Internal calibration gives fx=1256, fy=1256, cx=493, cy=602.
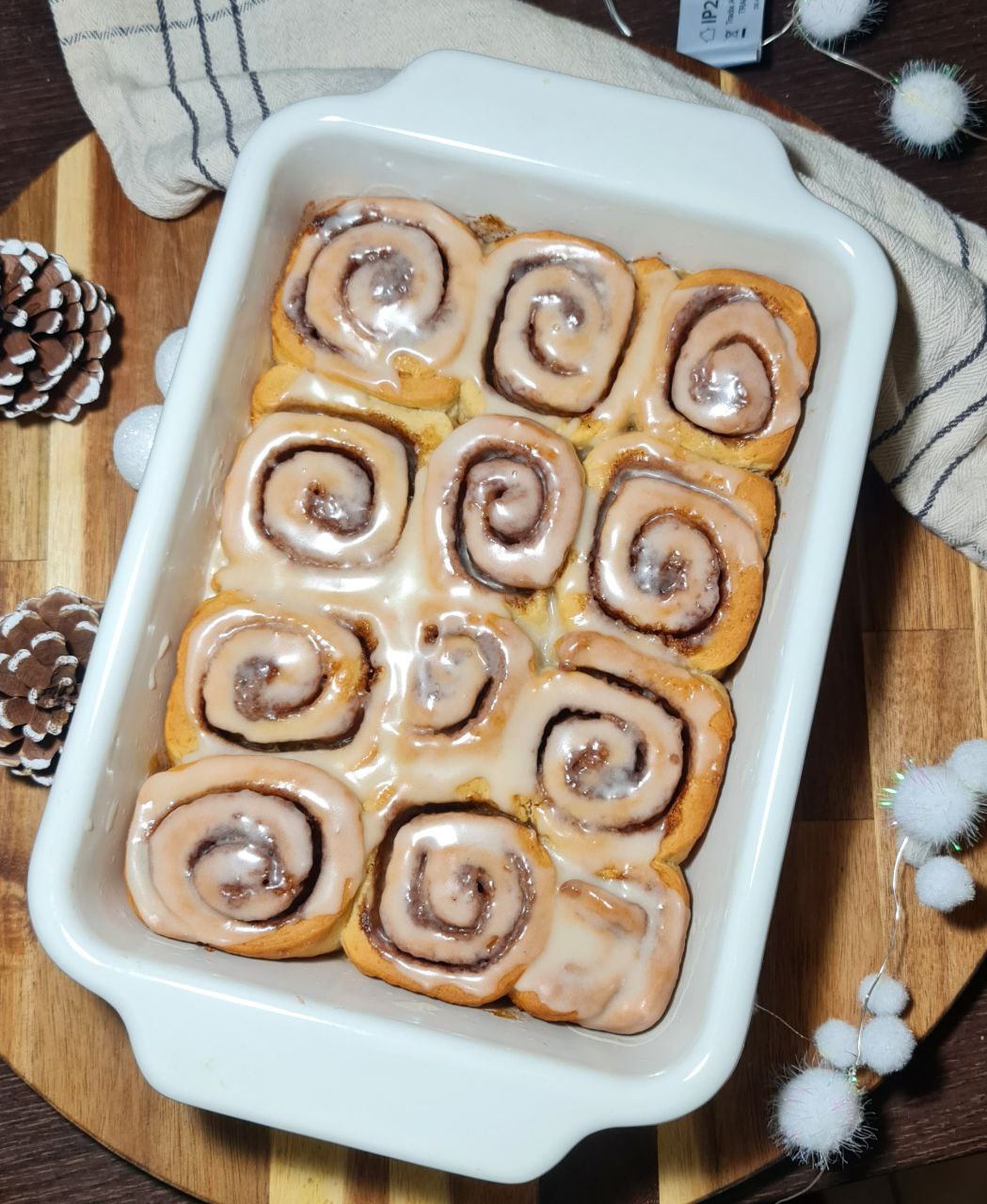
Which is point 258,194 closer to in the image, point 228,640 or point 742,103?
point 228,640

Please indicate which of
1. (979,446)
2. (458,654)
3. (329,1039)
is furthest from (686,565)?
(329,1039)

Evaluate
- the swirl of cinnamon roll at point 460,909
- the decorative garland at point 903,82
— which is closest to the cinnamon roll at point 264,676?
the swirl of cinnamon roll at point 460,909

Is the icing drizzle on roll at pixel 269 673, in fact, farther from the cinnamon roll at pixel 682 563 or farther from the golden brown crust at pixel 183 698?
the cinnamon roll at pixel 682 563

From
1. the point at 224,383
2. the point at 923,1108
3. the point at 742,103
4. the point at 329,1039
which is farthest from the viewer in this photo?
the point at 923,1108

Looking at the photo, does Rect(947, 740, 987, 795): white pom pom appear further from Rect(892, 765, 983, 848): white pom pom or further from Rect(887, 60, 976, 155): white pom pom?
Rect(887, 60, 976, 155): white pom pom

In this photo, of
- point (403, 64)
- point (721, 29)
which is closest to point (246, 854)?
point (403, 64)

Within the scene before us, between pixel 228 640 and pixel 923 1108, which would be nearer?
pixel 228 640

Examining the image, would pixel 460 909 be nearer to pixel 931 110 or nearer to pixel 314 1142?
pixel 314 1142

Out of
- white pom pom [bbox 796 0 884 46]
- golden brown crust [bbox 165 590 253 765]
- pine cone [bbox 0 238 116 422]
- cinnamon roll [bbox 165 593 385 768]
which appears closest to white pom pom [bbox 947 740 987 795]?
cinnamon roll [bbox 165 593 385 768]
